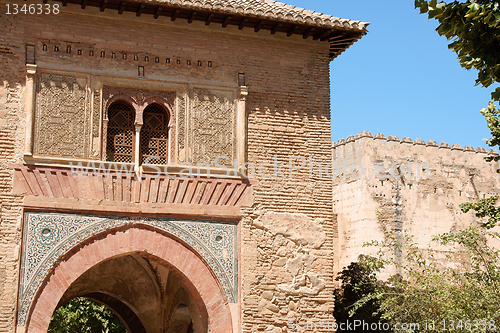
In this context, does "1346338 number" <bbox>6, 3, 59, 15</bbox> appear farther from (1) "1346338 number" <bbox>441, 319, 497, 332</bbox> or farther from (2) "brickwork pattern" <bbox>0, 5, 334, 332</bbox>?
(1) "1346338 number" <bbox>441, 319, 497, 332</bbox>

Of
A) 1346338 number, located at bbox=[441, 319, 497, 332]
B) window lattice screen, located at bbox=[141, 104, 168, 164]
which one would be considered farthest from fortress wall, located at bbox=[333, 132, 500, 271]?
window lattice screen, located at bbox=[141, 104, 168, 164]

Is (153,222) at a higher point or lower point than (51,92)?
lower

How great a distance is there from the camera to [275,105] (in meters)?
10.5

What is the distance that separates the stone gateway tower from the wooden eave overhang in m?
0.03

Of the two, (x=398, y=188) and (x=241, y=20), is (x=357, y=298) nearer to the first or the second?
(x=241, y=20)

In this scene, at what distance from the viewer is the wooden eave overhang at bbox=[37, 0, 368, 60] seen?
983cm

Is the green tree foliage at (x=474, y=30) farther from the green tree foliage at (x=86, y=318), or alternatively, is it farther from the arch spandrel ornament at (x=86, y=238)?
the green tree foliage at (x=86, y=318)

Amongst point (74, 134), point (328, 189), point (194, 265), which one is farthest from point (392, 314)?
point (74, 134)

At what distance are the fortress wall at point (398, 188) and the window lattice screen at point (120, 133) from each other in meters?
11.6

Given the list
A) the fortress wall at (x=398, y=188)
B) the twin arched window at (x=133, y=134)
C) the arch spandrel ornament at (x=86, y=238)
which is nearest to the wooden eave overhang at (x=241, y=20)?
the twin arched window at (x=133, y=134)

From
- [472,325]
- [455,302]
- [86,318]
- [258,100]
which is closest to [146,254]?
[258,100]

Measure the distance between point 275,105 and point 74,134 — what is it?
2.94 meters

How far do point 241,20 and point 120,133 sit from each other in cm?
239

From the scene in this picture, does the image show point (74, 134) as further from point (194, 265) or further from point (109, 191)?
point (194, 265)
